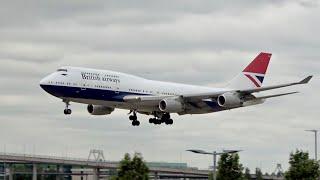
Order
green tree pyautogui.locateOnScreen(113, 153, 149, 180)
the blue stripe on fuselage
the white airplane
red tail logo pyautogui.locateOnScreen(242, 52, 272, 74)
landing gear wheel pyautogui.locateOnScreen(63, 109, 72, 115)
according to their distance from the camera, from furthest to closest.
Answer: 1. red tail logo pyautogui.locateOnScreen(242, 52, 272, 74)
2. the white airplane
3. the blue stripe on fuselage
4. landing gear wheel pyautogui.locateOnScreen(63, 109, 72, 115)
5. green tree pyautogui.locateOnScreen(113, 153, 149, 180)

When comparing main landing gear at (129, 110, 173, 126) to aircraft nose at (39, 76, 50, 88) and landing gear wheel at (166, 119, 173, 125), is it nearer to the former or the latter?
landing gear wheel at (166, 119, 173, 125)

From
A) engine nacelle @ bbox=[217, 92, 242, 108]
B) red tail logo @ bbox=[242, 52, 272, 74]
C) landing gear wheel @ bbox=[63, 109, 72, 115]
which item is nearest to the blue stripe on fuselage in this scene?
landing gear wheel @ bbox=[63, 109, 72, 115]

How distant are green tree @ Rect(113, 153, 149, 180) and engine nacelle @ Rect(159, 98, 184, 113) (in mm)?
30026

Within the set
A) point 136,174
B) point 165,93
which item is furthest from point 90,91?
point 136,174

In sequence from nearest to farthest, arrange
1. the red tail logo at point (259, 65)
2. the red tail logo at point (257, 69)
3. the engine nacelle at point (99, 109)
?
the engine nacelle at point (99, 109)
the red tail logo at point (257, 69)
the red tail logo at point (259, 65)

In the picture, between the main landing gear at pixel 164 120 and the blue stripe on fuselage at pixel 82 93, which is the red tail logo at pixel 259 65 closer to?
the main landing gear at pixel 164 120

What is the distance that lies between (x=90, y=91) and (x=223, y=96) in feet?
63.1

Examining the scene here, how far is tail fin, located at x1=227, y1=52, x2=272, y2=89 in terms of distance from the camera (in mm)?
147000

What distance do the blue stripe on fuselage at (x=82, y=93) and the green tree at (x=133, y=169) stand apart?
26.7 m

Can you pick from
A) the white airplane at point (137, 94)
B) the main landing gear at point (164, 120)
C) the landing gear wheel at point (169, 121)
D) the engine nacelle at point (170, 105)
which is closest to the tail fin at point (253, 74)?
the white airplane at point (137, 94)

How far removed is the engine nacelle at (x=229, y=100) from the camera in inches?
4968

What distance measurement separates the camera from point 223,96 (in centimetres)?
12638

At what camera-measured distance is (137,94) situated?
126875 mm

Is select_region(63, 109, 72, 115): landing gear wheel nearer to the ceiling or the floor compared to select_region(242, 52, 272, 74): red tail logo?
nearer to the floor
